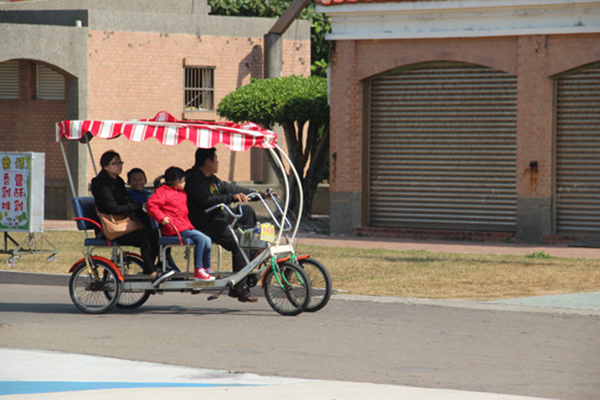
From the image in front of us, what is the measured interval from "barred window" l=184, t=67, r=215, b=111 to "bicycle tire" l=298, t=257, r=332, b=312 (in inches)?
681

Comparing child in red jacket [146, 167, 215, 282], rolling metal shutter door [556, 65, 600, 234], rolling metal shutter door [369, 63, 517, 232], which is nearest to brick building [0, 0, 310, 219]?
rolling metal shutter door [369, 63, 517, 232]

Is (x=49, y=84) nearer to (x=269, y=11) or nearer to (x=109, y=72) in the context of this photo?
(x=109, y=72)

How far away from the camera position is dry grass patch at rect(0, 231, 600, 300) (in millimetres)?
12750

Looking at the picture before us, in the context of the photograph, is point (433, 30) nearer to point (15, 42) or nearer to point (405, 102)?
point (405, 102)

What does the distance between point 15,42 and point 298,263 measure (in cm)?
1598

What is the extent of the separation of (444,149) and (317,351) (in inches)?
488

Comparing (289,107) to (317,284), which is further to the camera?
(289,107)

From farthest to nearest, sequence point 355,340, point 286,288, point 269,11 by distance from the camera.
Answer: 1. point 269,11
2. point 286,288
3. point 355,340

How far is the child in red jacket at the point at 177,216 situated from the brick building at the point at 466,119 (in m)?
10.1

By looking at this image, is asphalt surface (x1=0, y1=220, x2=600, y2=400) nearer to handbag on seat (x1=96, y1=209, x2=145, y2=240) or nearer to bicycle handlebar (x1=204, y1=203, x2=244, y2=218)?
handbag on seat (x1=96, y1=209, x2=145, y2=240)

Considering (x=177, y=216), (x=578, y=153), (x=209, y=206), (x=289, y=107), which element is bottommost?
(x=177, y=216)

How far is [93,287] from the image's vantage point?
11.1m

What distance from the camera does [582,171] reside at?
64.0ft

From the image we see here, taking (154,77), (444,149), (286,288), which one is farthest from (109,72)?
(286,288)
